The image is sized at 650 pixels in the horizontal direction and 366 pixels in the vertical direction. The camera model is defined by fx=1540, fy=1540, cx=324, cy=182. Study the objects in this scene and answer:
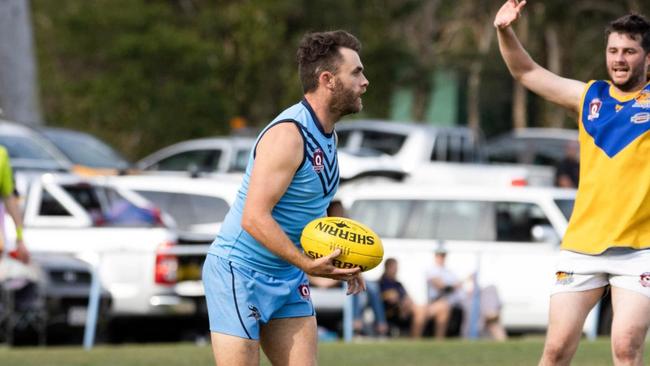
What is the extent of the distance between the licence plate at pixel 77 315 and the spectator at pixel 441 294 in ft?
12.2

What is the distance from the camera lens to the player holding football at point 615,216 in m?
7.16

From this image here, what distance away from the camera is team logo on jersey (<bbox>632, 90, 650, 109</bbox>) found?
7.29 meters

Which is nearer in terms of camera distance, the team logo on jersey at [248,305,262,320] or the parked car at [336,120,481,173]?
the team logo on jersey at [248,305,262,320]

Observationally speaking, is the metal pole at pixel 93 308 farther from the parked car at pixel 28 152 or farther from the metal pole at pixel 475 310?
the parked car at pixel 28 152

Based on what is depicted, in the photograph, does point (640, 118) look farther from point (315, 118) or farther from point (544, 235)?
point (544, 235)

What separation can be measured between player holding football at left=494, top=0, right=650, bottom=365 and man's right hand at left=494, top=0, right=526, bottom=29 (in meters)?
0.47

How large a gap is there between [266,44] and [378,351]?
924 inches

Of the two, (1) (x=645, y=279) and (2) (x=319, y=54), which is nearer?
(2) (x=319, y=54)

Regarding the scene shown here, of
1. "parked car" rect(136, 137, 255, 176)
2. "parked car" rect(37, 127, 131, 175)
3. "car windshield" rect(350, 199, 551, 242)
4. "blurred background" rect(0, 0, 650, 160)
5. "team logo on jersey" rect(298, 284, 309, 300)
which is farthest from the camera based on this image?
"blurred background" rect(0, 0, 650, 160)

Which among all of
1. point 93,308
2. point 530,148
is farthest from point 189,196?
point 530,148

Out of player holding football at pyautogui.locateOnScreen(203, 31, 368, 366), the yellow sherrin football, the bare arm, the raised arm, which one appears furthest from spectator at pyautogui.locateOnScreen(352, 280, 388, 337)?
the bare arm

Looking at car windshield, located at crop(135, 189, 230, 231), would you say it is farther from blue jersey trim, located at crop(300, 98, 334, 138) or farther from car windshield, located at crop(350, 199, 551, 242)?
blue jersey trim, located at crop(300, 98, 334, 138)

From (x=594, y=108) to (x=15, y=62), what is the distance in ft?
71.1

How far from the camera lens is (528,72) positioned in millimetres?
7727
